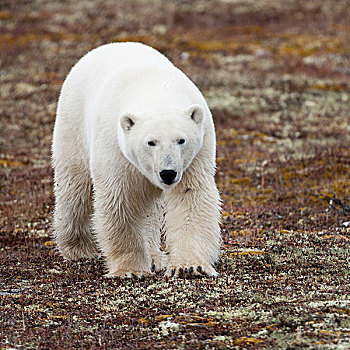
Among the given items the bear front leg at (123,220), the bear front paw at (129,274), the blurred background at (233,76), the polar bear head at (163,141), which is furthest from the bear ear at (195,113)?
the blurred background at (233,76)

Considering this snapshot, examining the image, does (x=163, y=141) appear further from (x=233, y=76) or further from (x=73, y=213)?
(x=233, y=76)

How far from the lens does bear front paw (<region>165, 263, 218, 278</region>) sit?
22.1 feet

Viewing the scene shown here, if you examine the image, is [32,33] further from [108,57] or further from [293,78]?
[108,57]

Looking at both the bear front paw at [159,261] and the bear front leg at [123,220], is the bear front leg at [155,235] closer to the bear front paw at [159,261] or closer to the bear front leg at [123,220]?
the bear front paw at [159,261]

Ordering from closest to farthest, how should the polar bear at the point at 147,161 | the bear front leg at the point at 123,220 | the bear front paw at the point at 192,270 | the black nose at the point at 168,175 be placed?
the black nose at the point at 168,175 < the polar bear at the point at 147,161 < the bear front paw at the point at 192,270 < the bear front leg at the point at 123,220

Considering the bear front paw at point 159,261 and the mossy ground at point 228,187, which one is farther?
the bear front paw at point 159,261

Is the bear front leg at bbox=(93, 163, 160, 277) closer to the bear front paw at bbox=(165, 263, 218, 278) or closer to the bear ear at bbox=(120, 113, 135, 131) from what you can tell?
the bear ear at bbox=(120, 113, 135, 131)

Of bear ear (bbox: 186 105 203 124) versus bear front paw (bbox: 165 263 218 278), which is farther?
bear front paw (bbox: 165 263 218 278)

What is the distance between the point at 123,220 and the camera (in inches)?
290

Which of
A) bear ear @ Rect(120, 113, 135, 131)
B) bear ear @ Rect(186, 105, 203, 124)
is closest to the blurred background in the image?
bear ear @ Rect(186, 105, 203, 124)

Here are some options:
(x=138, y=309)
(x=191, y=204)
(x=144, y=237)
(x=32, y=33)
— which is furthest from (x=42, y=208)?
(x=32, y=33)

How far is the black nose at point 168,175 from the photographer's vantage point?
6.09m

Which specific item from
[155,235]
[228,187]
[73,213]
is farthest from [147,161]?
[228,187]

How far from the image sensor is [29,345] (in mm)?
5008
